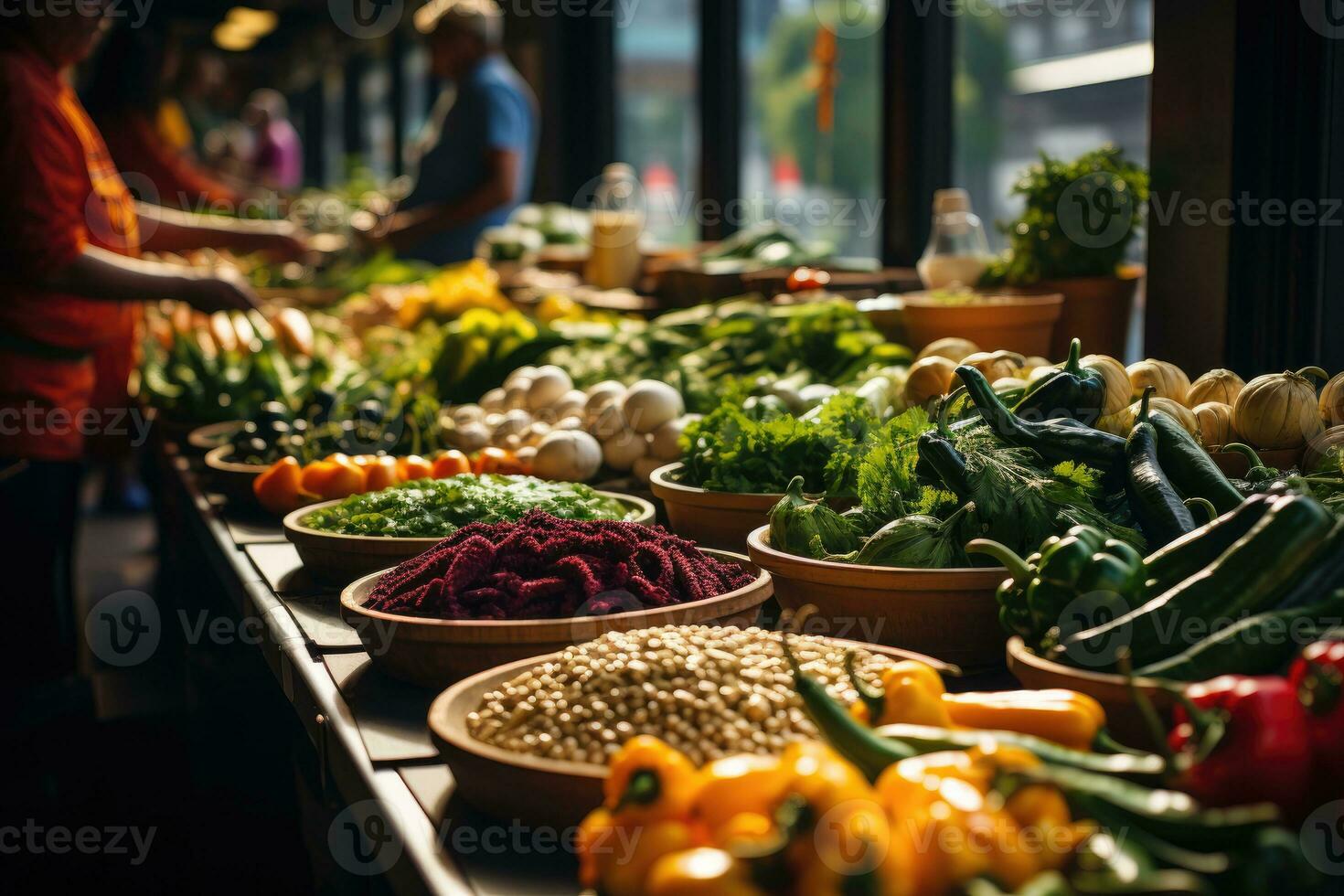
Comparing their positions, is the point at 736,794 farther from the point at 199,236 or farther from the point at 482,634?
the point at 199,236

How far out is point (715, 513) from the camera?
2.10 metres

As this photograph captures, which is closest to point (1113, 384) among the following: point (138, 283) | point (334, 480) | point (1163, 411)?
point (1163, 411)

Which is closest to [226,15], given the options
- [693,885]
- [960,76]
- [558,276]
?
[558,276]

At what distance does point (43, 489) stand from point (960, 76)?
290 centimetres

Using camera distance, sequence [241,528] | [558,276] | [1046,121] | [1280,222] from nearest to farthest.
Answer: [1280,222] < [241,528] < [1046,121] < [558,276]

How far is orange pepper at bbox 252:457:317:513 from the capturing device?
2.57 m

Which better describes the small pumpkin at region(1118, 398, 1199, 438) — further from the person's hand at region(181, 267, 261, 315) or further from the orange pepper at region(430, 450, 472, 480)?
the person's hand at region(181, 267, 261, 315)

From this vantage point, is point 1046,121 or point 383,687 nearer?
point 383,687

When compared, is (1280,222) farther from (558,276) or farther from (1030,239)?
(558,276)

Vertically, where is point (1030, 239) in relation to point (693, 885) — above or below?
above

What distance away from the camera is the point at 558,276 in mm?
4906
